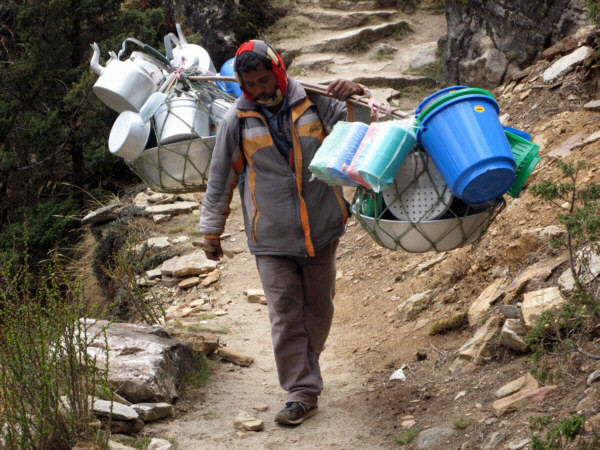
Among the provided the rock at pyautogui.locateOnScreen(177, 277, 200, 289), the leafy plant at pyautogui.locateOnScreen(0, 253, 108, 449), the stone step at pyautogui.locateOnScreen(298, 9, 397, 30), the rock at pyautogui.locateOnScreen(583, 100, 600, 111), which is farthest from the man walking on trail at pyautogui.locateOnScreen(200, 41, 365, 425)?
the stone step at pyautogui.locateOnScreen(298, 9, 397, 30)

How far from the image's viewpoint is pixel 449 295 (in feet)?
16.1

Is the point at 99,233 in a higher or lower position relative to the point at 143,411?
lower

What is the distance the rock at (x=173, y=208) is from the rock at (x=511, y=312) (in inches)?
250

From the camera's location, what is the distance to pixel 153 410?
3.65 m

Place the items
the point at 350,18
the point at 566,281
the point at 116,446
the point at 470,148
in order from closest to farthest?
the point at 470,148, the point at 116,446, the point at 566,281, the point at 350,18

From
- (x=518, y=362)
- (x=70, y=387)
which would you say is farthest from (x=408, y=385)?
(x=70, y=387)

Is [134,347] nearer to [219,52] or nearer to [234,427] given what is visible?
[234,427]

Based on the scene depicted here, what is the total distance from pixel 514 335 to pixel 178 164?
6.33ft

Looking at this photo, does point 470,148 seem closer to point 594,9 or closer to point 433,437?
point 433,437

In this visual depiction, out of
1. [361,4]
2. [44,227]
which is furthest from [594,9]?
[361,4]

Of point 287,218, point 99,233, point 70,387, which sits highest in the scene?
point 287,218

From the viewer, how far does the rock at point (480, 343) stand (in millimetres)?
3662

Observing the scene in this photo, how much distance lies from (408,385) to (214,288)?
3.78 meters

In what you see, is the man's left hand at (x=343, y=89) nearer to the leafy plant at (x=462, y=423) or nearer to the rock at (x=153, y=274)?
the leafy plant at (x=462, y=423)
